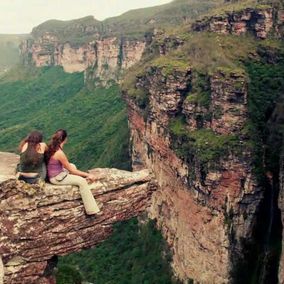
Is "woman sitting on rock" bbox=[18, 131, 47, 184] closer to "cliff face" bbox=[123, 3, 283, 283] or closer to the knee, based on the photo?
the knee

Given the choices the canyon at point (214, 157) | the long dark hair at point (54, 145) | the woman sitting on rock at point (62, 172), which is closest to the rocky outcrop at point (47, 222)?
the woman sitting on rock at point (62, 172)

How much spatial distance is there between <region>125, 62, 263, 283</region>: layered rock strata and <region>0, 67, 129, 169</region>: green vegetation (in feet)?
74.5

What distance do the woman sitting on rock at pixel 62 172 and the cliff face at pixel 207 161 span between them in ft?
113

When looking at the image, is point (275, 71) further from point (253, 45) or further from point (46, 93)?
point (46, 93)

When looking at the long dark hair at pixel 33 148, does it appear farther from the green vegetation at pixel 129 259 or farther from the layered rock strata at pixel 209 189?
the green vegetation at pixel 129 259

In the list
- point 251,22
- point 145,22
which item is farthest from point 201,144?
point 145,22

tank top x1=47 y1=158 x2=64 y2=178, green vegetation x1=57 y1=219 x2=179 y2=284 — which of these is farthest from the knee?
green vegetation x1=57 y1=219 x2=179 y2=284

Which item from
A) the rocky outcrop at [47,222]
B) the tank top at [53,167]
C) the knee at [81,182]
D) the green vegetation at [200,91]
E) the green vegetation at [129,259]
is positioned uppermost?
the tank top at [53,167]

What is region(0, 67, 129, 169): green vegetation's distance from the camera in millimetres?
94125

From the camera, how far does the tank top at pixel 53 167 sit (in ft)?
49.3

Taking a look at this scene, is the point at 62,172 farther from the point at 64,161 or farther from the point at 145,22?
the point at 145,22

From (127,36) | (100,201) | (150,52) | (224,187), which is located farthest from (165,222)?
(127,36)

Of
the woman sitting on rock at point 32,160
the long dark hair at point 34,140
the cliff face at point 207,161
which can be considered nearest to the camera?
the woman sitting on rock at point 32,160

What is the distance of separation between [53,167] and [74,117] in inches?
5045
